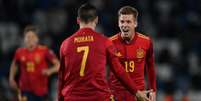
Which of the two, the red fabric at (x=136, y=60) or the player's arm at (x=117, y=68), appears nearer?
the player's arm at (x=117, y=68)

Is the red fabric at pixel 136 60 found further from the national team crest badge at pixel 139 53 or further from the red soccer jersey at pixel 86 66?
the red soccer jersey at pixel 86 66

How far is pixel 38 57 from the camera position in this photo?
13984 millimetres

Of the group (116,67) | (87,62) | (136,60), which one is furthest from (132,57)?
(87,62)

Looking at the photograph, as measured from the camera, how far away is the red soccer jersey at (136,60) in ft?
32.0

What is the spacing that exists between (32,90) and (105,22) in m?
6.62

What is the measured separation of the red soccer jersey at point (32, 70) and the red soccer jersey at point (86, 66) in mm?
5668

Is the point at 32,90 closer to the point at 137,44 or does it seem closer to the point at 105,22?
the point at 137,44

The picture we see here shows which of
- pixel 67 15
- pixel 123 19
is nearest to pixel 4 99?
pixel 67 15

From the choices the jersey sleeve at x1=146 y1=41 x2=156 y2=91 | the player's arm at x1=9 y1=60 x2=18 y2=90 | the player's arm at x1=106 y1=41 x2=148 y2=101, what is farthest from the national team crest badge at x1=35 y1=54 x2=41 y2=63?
the player's arm at x1=106 y1=41 x2=148 y2=101

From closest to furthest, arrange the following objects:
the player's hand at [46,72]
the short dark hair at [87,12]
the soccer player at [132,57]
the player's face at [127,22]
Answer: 1. the short dark hair at [87,12]
2. the player's face at [127,22]
3. the soccer player at [132,57]
4. the player's hand at [46,72]

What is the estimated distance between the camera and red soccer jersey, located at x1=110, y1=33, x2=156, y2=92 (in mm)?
9766

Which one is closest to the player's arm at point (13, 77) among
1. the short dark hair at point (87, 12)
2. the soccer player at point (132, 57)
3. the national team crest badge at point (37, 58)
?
the national team crest badge at point (37, 58)

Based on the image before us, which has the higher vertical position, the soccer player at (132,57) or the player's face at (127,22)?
the player's face at (127,22)

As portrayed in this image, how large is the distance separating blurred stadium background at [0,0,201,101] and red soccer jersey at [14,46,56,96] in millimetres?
4400
